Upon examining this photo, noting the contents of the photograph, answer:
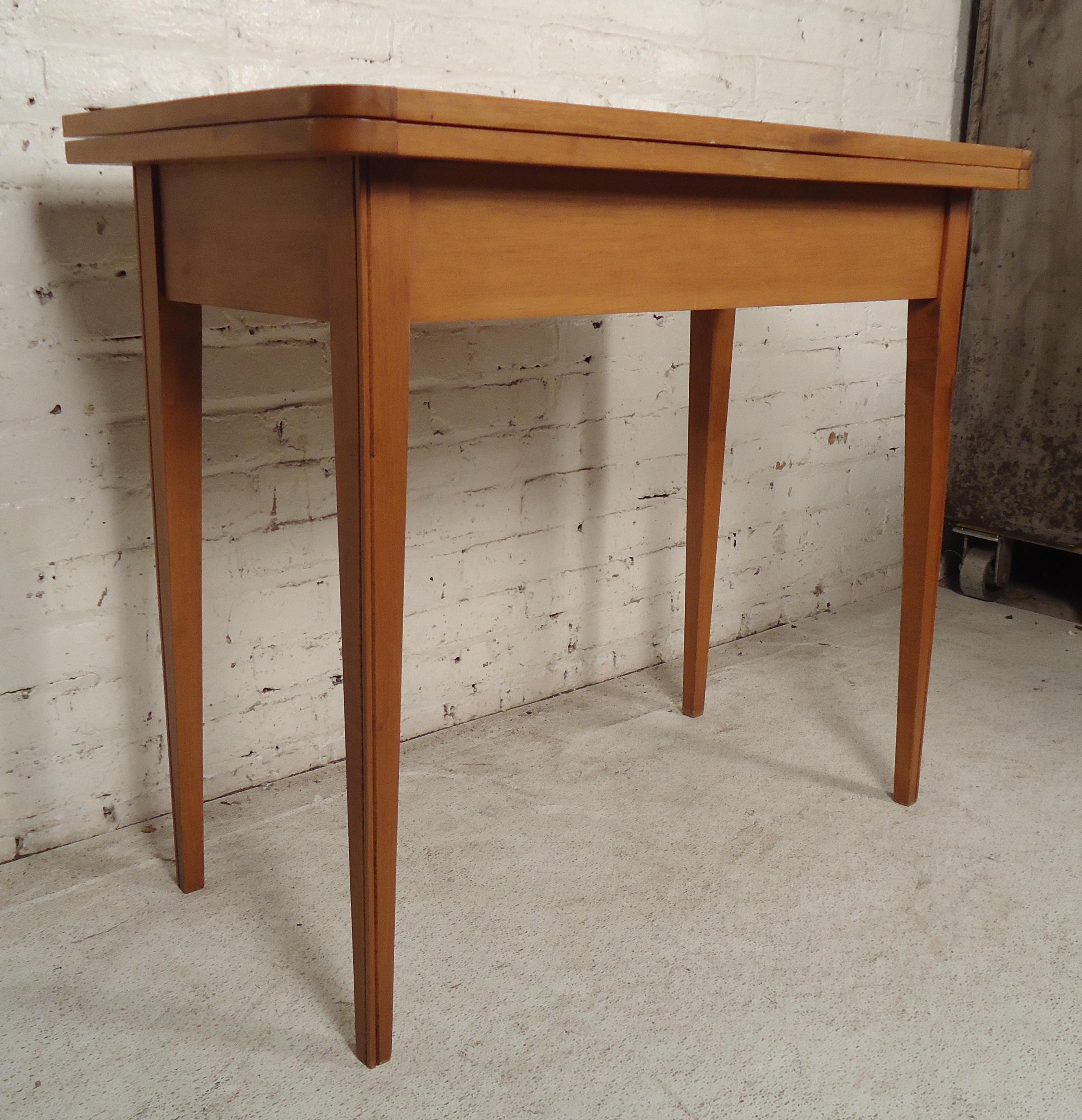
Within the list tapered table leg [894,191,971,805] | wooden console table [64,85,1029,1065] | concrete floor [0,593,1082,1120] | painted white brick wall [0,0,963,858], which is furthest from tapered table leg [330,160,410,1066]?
tapered table leg [894,191,971,805]

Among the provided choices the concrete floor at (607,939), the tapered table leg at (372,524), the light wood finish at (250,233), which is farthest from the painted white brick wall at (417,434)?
the tapered table leg at (372,524)

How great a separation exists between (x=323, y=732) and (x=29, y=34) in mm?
856

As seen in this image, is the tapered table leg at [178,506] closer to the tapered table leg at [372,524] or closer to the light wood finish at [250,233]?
the light wood finish at [250,233]

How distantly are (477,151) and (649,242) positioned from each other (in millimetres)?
223

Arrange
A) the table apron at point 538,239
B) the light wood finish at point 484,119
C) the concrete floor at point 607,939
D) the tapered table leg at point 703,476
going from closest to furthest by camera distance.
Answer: the light wood finish at point 484,119
the table apron at point 538,239
the concrete floor at point 607,939
the tapered table leg at point 703,476

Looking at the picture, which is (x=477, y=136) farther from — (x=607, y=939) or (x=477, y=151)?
(x=607, y=939)

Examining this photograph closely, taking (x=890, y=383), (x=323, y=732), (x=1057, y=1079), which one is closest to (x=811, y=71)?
(x=890, y=383)

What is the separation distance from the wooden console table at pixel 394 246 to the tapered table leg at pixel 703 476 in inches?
13.1

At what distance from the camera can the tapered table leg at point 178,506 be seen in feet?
3.30

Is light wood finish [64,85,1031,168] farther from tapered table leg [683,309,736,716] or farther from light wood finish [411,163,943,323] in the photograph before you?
tapered table leg [683,309,736,716]

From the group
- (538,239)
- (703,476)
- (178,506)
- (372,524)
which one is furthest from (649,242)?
(703,476)

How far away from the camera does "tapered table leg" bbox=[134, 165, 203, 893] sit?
101 cm

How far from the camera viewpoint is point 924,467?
4.15 ft

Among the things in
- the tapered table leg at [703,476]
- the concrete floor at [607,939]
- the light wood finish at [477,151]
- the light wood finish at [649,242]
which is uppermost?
the light wood finish at [477,151]
